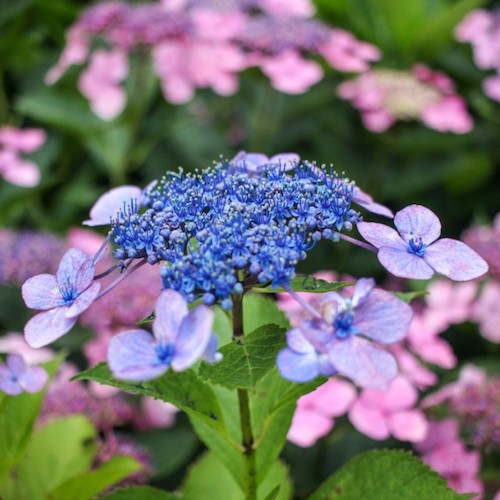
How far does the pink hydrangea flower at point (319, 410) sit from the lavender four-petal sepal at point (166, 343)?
49cm

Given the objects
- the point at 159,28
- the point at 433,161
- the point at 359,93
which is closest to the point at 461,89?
the point at 433,161

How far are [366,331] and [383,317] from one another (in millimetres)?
15

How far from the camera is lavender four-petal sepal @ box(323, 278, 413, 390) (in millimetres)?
505

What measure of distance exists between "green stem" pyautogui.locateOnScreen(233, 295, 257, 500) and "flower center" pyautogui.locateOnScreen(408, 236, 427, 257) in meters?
0.14

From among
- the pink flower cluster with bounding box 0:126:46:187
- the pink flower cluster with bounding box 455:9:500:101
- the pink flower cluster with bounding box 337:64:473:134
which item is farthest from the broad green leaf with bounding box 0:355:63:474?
the pink flower cluster with bounding box 455:9:500:101

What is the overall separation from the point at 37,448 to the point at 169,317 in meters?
0.45

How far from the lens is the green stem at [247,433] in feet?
2.01

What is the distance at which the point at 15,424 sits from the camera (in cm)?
80

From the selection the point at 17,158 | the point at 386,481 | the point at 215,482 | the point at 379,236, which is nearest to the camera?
the point at 379,236

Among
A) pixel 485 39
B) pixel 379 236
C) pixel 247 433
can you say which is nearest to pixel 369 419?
pixel 247 433

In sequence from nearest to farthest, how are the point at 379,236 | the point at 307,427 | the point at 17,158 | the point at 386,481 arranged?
the point at 379,236, the point at 386,481, the point at 307,427, the point at 17,158

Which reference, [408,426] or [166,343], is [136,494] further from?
[408,426]

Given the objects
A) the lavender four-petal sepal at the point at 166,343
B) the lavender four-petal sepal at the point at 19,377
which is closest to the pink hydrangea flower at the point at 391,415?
the lavender four-petal sepal at the point at 19,377

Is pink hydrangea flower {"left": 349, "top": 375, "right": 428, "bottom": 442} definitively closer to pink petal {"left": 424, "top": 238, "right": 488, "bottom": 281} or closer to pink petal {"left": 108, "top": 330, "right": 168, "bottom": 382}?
pink petal {"left": 424, "top": 238, "right": 488, "bottom": 281}
